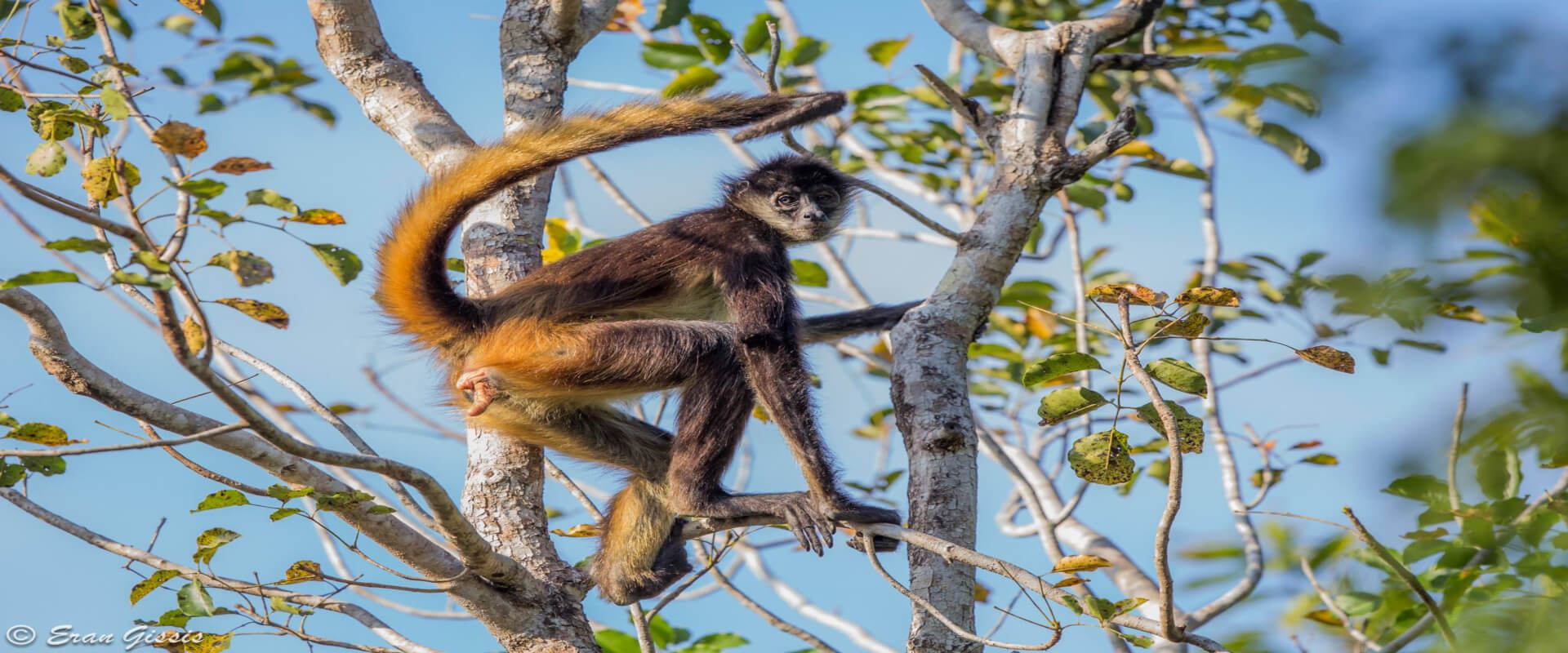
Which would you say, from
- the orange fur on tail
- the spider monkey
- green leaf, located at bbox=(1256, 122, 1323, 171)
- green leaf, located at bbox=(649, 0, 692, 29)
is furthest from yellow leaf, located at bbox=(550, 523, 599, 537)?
green leaf, located at bbox=(1256, 122, 1323, 171)

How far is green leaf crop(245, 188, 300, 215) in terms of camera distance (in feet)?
8.71

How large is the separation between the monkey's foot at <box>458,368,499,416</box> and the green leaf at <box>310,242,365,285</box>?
1.50 metres

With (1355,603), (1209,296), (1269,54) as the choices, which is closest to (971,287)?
(1209,296)

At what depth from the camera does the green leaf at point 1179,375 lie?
2.96 m

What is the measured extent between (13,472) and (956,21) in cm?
380

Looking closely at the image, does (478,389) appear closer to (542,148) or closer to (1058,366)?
(542,148)

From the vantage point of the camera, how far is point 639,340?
15.5ft

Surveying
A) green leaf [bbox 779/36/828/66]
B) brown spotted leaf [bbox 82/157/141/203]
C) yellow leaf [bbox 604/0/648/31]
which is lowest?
brown spotted leaf [bbox 82/157/141/203]

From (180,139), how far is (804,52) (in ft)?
12.9

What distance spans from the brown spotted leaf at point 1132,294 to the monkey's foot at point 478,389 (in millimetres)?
2507

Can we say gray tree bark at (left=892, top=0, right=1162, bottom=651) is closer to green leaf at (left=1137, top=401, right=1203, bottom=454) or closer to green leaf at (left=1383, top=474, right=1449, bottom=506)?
green leaf at (left=1137, top=401, right=1203, bottom=454)

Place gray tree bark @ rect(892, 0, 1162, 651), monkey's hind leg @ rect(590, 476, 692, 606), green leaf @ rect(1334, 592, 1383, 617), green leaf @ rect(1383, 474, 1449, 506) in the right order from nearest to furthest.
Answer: green leaf @ rect(1383, 474, 1449, 506)
gray tree bark @ rect(892, 0, 1162, 651)
green leaf @ rect(1334, 592, 1383, 617)
monkey's hind leg @ rect(590, 476, 692, 606)

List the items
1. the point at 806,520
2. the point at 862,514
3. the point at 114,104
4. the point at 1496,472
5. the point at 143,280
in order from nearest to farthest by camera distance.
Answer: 1. the point at 1496,472
2. the point at 143,280
3. the point at 114,104
4. the point at 862,514
5. the point at 806,520

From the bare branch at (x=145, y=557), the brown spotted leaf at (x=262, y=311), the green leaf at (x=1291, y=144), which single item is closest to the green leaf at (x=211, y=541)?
the bare branch at (x=145, y=557)
